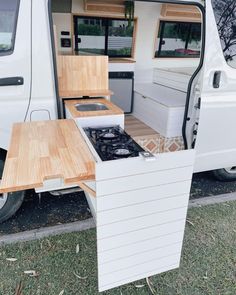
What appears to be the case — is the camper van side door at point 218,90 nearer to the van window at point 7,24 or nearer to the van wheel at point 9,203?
the van window at point 7,24

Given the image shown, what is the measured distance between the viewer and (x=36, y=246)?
1.81 metres

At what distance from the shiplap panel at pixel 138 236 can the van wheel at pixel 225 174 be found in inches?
55.1

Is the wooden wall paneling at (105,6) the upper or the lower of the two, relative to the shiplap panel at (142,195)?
upper

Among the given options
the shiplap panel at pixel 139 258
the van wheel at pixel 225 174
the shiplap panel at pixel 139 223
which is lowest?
the van wheel at pixel 225 174

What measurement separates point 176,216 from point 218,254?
28.8 inches

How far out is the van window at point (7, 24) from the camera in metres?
1.55

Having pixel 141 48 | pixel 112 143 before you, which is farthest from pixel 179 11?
pixel 112 143

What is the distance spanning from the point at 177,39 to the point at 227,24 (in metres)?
1.65

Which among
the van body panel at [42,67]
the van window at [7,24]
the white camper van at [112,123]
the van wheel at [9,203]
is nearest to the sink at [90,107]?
the white camper van at [112,123]

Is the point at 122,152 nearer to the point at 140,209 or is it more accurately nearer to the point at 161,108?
the point at 140,209

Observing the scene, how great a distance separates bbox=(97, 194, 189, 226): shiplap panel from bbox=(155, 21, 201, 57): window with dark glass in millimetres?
2609

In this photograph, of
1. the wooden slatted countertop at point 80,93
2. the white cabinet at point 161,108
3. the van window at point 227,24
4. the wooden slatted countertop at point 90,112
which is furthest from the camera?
the white cabinet at point 161,108

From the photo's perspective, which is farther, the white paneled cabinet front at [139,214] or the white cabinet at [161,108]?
the white cabinet at [161,108]

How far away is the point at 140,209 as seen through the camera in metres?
1.21
